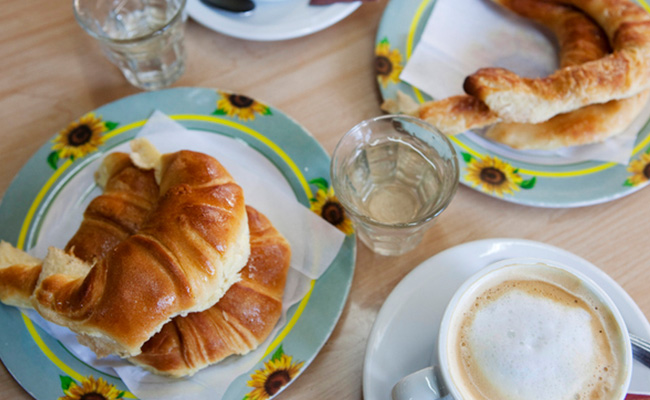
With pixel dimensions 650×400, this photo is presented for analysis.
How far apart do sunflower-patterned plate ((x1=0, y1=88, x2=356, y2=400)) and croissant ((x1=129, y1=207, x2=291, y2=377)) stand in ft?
0.14

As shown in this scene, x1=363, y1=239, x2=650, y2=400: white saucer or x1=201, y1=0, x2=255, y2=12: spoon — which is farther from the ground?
x1=201, y1=0, x2=255, y2=12: spoon

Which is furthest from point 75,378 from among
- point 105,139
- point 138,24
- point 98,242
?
point 138,24

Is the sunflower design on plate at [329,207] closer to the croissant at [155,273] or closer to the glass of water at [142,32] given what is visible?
the croissant at [155,273]

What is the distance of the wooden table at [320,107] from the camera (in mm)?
957

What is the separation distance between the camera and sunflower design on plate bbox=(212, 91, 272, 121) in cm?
109

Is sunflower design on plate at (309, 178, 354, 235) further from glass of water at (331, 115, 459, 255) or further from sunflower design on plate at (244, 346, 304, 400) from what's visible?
sunflower design on plate at (244, 346, 304, 400)

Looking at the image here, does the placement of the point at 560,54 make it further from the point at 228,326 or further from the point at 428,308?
the point at 228,326

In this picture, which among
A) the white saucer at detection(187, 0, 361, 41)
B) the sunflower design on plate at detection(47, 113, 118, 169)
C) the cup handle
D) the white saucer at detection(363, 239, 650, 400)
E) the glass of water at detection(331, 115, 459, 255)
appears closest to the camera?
the cup handle

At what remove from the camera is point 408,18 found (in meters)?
1.21

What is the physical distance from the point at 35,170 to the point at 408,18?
0.82 metres

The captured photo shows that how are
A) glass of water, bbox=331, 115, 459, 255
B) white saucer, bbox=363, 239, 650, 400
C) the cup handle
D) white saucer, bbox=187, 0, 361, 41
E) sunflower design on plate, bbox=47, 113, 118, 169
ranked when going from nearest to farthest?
the cup handle, white saucer, bbox=363, 239, 650, 400, glass of water, bbox=331, 115, 459, 255, sunflower design on plate, bbox=47, 113, 118, 169, white saucer, bbox=187, 0, 361, 41

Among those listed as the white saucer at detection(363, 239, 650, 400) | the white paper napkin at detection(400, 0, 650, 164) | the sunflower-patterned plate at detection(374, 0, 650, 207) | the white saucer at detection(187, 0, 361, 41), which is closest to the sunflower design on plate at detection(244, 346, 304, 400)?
the white saucer at detection(363, 239, 650, 400)

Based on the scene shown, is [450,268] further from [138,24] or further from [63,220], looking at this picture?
[138,24]

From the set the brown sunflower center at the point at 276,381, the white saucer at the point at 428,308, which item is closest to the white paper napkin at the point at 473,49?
the white saucer at the point at 428,308
